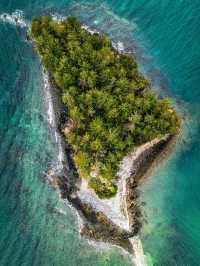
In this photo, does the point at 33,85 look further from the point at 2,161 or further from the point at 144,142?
the point at 144,142

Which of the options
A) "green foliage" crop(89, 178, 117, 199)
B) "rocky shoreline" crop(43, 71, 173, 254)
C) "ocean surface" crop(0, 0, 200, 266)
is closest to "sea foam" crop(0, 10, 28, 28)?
"ocean surface" crop(0, 0, 200, 266)

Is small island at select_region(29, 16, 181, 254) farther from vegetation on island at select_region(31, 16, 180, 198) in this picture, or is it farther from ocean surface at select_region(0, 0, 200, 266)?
ocean surface at select_region(0, 0, 200, 266)

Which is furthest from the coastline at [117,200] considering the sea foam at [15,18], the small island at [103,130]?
the sea foam at [15,18]

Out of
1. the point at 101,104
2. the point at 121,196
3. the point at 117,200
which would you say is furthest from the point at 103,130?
the point at 117,200

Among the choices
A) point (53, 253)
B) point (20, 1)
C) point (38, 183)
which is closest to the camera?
point (53, 253)

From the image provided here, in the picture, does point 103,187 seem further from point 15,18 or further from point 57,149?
point 15,18

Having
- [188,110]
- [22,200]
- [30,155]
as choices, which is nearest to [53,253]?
[22,200]
